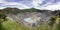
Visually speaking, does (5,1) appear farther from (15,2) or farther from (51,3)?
(51,3)

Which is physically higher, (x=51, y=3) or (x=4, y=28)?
(x=51, y=3)

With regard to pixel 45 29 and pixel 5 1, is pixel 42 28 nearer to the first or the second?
pixel 45 29

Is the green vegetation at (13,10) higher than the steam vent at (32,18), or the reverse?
the green vegetation at (13,10)

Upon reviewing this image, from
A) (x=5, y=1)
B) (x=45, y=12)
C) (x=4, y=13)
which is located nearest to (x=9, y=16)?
(x=4, y=13)

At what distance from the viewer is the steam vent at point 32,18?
1.01 m

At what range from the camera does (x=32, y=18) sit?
1.03 metres

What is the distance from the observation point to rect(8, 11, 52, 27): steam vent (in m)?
1.01

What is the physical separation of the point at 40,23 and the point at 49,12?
112mm

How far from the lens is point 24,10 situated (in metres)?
1.07

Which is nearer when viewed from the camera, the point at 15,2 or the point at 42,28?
the point at 42,28

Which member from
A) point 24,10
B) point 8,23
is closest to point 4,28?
point 8,23

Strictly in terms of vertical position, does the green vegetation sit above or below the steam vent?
above

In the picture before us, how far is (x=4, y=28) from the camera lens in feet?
3.25

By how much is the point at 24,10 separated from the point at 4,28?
0.20 meters
